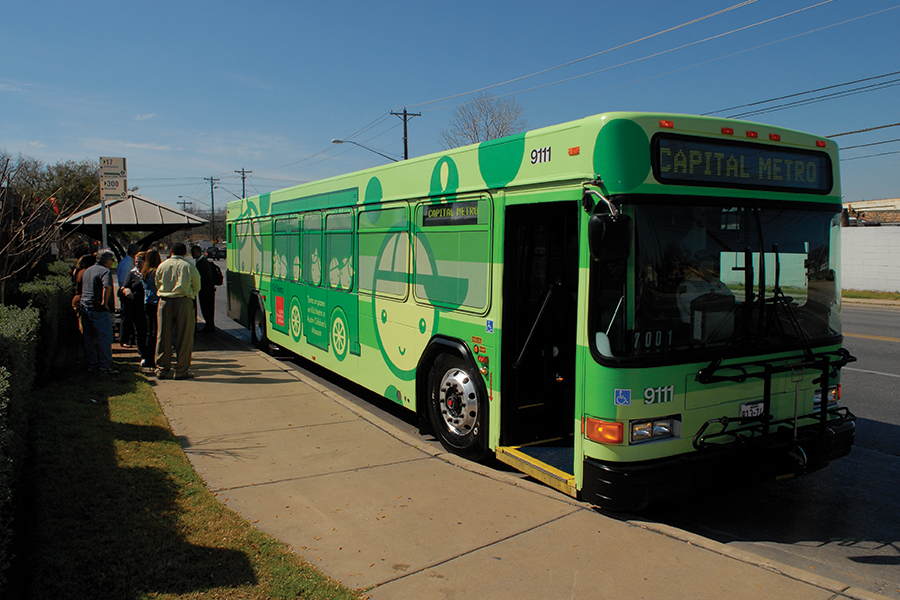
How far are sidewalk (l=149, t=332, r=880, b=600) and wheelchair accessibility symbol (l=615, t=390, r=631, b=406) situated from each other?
2.97 feet

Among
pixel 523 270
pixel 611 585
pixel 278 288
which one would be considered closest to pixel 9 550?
pixel 611 585

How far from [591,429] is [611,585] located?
3.48 feet

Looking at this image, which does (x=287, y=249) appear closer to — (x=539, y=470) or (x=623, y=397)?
(x=539, y=470)

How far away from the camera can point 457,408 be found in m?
6.04

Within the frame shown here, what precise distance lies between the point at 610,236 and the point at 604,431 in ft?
4.39

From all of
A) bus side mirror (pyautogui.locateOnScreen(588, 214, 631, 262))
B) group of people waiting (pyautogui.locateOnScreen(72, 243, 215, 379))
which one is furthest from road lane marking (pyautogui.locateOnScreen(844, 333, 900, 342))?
group of people waiting (pyautogui.locateOnScreen(72, 243, 215, 379))

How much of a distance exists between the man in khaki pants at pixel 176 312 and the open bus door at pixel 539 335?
555 centimetres

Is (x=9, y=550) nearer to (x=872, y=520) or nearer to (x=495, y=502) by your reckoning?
(x=495, y=502)

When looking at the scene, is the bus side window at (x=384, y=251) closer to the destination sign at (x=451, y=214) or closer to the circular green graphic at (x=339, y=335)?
the destination sign at (x=451, y=214)

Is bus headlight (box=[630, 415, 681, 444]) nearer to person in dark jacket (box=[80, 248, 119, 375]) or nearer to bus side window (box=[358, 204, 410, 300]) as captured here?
bus side window (box=[358, 204, 410, 300])

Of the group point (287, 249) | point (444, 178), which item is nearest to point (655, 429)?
point (444, 178)

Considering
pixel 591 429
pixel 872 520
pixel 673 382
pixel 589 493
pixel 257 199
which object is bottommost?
pixel 872 520

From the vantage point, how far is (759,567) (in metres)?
3.84

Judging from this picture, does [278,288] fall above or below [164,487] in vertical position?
above
